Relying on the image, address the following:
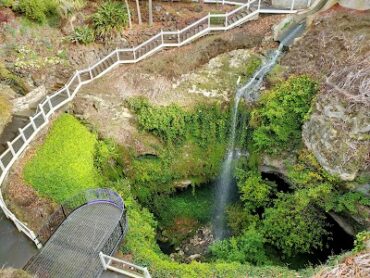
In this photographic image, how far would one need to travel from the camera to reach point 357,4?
63.6 feet

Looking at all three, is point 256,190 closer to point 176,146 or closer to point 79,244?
point 176,146

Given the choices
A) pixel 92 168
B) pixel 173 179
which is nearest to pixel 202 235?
pixel 173 179

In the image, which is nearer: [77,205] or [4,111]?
[77,205]

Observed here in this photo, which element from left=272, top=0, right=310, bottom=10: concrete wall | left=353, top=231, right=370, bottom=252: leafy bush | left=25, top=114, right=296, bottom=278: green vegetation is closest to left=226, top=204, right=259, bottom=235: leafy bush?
left=25, top=114, right=296, bottom=278: green vegetation

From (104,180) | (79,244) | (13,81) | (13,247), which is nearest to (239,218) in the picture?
(104,180)

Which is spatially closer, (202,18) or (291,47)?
(291,47)

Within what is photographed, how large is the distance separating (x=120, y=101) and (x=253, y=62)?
7.19 m

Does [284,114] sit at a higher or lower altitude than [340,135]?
lower

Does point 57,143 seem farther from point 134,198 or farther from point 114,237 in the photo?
point 114,237

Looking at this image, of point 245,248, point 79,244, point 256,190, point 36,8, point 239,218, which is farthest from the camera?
point 36,8

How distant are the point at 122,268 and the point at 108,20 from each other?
1388 cm

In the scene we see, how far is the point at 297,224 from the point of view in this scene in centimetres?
1738

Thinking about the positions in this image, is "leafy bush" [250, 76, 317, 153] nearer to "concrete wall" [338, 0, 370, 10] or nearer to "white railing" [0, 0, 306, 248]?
"concrete wall" [338, 0, 370, 10]

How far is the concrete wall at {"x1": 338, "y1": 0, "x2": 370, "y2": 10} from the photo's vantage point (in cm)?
1912
